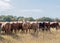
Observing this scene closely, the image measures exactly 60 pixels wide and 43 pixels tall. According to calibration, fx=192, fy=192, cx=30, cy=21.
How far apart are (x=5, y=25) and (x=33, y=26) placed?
4185 millimetres

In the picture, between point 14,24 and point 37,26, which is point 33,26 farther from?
point 14,24

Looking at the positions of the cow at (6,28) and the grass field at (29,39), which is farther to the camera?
the cow at (6,28)

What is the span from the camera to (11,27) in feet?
68.3

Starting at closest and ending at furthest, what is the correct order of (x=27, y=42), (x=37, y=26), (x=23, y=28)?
(x=27, y=42) < (x=23, y=28) < (x=37, y=26)

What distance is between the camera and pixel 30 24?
2253 centimetres

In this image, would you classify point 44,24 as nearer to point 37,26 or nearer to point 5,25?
point 37,26

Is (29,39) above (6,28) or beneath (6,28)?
beneath

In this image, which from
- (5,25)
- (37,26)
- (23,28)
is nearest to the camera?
(5,25)

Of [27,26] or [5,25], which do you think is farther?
[27,26]

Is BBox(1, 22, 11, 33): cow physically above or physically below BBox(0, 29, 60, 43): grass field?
above

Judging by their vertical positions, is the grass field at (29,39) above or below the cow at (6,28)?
below

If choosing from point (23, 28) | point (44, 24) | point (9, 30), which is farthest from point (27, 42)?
point (44, 24)

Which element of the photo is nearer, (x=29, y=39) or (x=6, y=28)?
(x=29, y=39)

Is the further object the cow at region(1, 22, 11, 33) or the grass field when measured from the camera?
the cow at region(1, 22, 11, 33)
